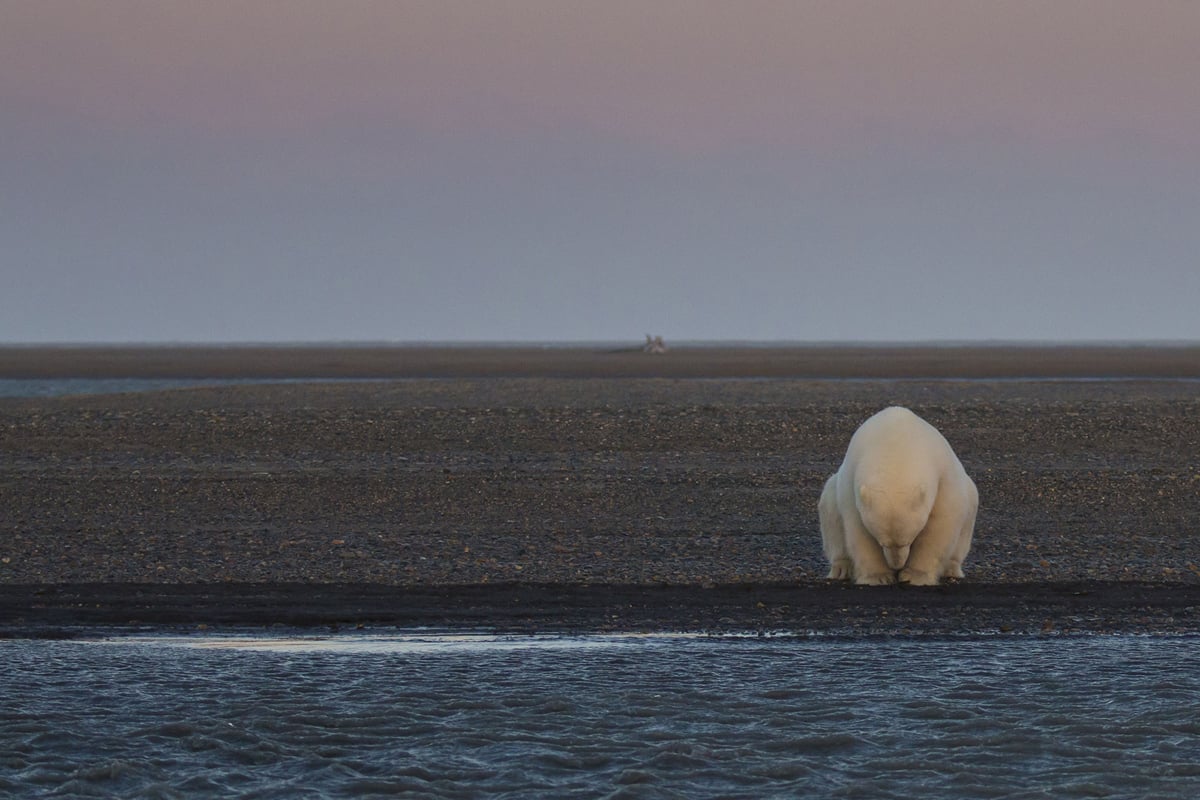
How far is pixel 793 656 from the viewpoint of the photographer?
910cm

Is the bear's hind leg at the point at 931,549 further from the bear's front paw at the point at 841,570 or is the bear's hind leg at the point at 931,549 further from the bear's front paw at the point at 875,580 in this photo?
the bear's front paw at the point at 841,570

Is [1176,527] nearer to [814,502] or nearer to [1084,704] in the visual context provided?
[814,502]

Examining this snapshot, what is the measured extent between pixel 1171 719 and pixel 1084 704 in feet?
1.46

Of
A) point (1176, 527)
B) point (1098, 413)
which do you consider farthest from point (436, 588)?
point (1098, 413)

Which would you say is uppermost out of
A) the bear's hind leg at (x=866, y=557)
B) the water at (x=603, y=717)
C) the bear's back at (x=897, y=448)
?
the bear's back at (x=897, y=448)

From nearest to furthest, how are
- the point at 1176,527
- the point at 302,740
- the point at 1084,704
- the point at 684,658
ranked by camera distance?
the point at 302,740
the point at 1084,704
the point at 684,658
the point at 1176,527

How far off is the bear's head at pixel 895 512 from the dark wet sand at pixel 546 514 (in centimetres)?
44

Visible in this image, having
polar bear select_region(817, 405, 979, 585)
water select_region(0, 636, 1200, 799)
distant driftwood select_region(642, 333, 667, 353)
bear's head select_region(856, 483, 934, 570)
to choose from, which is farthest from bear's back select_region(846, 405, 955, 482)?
distant driftwood select_region(642, 333, 667, 353)

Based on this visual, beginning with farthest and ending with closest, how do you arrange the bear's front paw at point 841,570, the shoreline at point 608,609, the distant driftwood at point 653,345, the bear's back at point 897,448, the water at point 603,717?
the distant driftwood at point 653,345 → the bear's front paw at point 841,570 → the bear's back at point 897,448 → the shoreline at point 608,609 → the water at point 603,717

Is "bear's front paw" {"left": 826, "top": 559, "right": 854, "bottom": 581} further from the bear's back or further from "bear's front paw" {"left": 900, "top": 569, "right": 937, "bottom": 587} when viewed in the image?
the bear's back

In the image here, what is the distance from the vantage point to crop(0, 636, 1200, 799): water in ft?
21.7

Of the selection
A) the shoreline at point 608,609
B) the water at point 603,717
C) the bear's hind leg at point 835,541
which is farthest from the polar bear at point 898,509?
the water at point 603,717

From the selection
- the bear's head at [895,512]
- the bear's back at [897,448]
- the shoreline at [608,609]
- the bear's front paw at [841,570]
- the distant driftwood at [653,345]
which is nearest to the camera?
the shoreline at [608,609]

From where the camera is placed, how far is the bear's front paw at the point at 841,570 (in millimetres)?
12094
